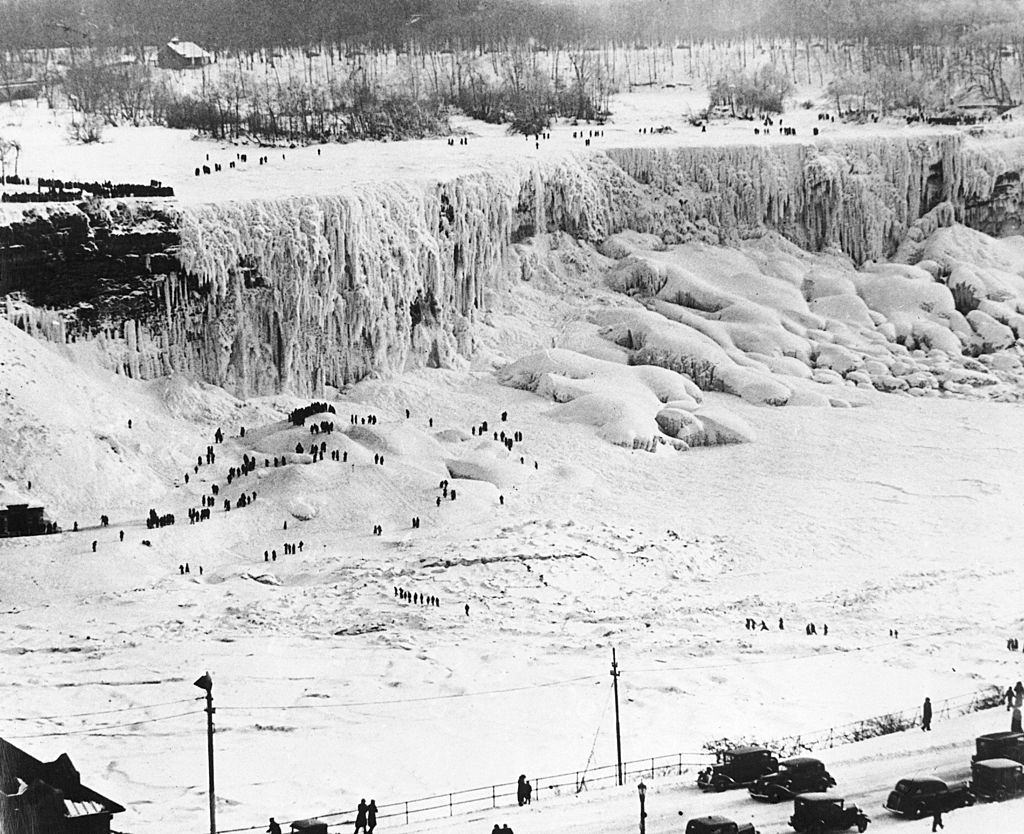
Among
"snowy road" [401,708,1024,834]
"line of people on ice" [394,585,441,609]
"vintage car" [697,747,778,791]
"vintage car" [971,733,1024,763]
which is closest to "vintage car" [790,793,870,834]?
"snowy road" [401,708,1024,834]

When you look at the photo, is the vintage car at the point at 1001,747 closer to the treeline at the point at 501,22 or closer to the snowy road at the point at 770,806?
the snowy road at the point at 770,806

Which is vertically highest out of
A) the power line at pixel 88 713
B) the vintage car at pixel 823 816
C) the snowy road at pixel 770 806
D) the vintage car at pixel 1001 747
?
the vintage car at pixel 823 816

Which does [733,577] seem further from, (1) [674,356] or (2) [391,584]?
(1) [674,356]

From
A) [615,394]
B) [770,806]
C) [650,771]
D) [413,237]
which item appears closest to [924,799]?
[770,806]

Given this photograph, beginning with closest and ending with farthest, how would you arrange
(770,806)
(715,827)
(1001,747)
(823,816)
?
(715,827) → (823,816) → (770,806) → (1001,747)

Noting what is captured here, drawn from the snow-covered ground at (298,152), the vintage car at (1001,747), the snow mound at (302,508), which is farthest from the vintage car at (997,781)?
the snow-covered ground at (298,152)

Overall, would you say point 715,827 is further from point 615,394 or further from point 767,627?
point 615,394
